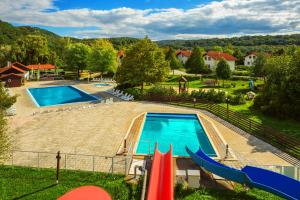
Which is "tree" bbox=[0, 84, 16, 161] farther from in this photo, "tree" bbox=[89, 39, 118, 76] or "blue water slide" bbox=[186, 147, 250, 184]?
"tree" bbox=[89, 39, 118, 76]

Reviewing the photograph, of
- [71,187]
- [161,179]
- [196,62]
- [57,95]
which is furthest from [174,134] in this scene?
[196,62]

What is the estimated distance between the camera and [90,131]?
2141 cm

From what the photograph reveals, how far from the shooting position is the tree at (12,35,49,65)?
70.0m

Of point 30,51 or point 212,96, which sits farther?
point 30,51

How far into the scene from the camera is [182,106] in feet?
102

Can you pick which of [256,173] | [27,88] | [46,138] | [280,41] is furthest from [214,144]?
[280,41]

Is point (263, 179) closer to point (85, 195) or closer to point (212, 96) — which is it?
point (85, 195)

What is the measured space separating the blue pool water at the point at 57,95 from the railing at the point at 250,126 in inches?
419

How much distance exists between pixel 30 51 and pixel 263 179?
69.4 meters

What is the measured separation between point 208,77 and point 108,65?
1893 centimetres

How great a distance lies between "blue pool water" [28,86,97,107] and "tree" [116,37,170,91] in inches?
214

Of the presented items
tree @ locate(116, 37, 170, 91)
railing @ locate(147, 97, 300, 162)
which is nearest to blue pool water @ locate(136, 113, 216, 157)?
railing @ locate(147, 97, 300, 162)

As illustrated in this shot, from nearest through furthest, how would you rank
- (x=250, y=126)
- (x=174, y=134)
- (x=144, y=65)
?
(x=250, y=126) < (x=174, y=134) < (x=144, y=65)

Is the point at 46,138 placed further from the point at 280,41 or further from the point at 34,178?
the point at 280,41
